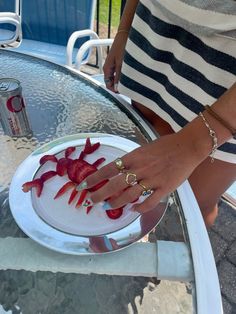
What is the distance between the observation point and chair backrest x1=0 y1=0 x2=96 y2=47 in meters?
1.93

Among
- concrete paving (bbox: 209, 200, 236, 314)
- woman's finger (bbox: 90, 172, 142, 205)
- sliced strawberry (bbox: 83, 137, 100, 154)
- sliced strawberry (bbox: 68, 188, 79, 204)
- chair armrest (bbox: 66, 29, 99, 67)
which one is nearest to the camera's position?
woman's finger (bbox: 90, 172, 142, 205)

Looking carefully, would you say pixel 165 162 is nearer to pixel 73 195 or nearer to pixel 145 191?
pixel 145 191

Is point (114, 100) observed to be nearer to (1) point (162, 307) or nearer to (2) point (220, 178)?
(2) point (220, 178)

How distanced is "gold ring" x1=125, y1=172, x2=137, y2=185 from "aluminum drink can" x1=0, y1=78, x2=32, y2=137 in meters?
0.36

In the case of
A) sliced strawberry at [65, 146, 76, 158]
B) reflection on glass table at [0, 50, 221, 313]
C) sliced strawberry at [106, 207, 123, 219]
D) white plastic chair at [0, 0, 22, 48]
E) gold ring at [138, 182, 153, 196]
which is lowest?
white plastic chair at [0, 0, 22, 48]

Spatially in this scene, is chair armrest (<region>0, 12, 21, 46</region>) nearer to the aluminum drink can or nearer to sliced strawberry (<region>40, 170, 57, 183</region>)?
the aluminum drink can

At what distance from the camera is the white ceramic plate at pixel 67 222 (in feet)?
1.99

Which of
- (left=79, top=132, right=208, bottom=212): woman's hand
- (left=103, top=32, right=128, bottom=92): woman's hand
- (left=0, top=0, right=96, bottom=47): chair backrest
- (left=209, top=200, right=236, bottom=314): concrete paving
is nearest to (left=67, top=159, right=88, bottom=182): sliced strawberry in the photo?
(left=79, top=132, right=208, bottom=212): woman's hand

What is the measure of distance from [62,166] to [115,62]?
0.45m

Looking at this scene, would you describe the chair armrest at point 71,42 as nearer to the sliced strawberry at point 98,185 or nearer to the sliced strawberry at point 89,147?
the sliced strawberry at point 89,147

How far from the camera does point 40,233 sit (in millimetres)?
614

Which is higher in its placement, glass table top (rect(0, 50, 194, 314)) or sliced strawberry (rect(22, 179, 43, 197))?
sliced strawberry (rect(22, 179, 43, 197))

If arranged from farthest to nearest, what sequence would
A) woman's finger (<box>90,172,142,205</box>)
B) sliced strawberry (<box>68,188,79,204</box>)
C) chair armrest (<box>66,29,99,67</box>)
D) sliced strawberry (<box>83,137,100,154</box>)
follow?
1. chair armrest (<box>66,29,99,67</box>)
2. sliced strawberry (<box>83,137,100,154</box>)
3. sliced strawberry (<box>68,188,79,204</box>)
4. woman's finger (<box>90,172,142,205</box>)

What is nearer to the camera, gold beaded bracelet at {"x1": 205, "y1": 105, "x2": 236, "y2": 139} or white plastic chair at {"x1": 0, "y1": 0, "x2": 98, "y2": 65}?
gold beaded bracelet at {"x1": 205, "y1": 105, "x2": 236, "y2": 139}
